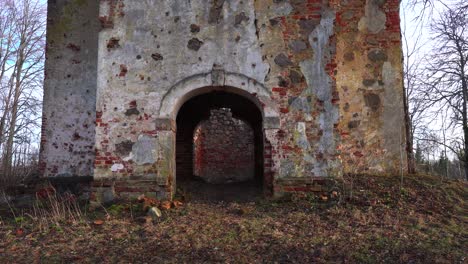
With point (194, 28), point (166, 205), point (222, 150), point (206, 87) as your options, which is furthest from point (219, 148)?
point (166, 205)

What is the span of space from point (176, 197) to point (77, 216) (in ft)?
5.75

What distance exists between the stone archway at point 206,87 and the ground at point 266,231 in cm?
68

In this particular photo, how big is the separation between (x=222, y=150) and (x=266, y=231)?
11.1m

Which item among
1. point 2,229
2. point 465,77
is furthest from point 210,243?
point 465,77

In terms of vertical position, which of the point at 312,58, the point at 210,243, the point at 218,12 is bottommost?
the point at 210,243

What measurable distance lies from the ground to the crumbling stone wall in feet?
29.4

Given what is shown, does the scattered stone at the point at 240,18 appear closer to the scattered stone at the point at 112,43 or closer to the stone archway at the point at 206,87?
the stone archway at the point at 206,87

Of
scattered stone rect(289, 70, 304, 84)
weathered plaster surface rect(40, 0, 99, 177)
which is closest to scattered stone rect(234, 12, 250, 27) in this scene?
scattered stone rect(289, 70, 304, 84)

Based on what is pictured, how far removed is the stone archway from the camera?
6879 mm

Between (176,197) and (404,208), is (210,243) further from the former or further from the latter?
(404,208)

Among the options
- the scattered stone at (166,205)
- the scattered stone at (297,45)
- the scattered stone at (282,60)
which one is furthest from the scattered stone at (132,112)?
the scattered stone at (297,45)

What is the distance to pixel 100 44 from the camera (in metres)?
7.16

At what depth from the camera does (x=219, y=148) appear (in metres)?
16.3

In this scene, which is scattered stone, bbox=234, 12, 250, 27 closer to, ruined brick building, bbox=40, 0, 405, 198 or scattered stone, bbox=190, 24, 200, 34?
ruined brick building, bbox=40, 0, 405, 198
